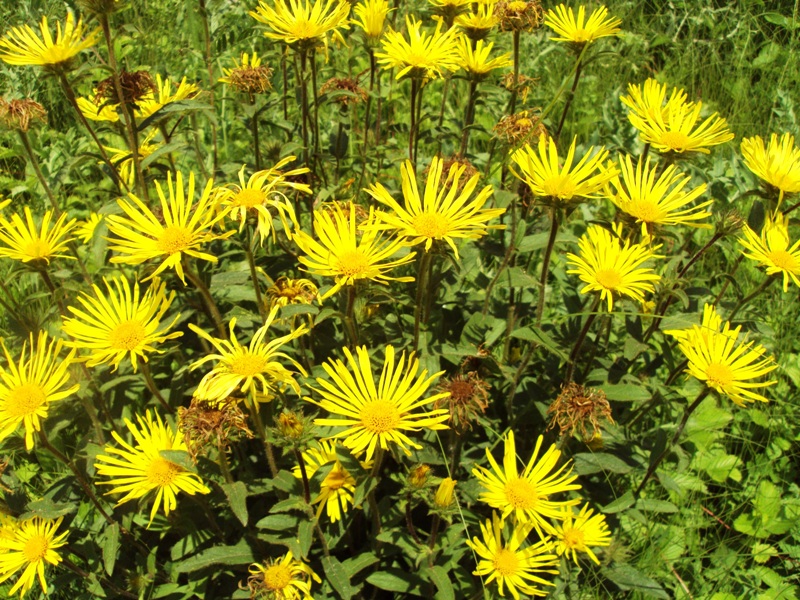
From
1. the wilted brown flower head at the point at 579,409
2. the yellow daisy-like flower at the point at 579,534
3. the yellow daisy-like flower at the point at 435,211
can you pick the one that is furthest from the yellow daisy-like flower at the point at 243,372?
the yellow daisy-like flower at the point at 579,534

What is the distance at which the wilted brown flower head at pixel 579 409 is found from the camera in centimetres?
205

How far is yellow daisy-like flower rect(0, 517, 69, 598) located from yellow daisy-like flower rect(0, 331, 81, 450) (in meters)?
0.31

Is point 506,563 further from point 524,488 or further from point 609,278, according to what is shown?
point 609,278

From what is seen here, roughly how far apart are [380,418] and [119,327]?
956 millimetres

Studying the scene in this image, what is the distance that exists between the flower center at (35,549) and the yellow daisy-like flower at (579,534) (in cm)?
163

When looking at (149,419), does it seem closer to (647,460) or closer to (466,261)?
(466,261)

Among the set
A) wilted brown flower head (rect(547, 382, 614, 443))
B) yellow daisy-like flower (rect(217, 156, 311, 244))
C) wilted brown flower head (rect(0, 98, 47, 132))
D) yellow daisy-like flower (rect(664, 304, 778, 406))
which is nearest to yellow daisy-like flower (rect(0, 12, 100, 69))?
wilted brown flower head (rect(0, 98, 47, 132))

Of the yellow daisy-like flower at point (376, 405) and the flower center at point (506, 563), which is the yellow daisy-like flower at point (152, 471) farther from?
the flower center at point (506, 563)

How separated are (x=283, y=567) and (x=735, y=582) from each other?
1815 mm

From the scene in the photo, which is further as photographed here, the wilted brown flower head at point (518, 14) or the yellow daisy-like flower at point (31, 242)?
the wilted brown flower head at point (518, 14)

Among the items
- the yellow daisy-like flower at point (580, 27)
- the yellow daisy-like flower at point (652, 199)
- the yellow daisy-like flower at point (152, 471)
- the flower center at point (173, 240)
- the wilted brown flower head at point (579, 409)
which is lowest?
the yellow daisy-like flower at point (152, 471)

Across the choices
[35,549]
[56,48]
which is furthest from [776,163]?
[35,549]

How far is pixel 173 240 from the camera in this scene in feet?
6.64

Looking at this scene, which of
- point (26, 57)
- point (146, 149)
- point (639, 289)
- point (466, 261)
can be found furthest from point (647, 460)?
point (26, 57)
